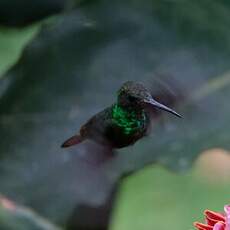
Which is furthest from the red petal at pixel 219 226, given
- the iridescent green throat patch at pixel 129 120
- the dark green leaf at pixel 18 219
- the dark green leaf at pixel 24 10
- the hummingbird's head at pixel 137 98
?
the dark green leaf at pixel 24 10

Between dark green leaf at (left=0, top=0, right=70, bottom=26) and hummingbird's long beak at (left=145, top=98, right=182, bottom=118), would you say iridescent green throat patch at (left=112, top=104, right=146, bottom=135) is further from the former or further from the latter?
dark green leaf at (left=0, top=0, right=70, bottom=26)

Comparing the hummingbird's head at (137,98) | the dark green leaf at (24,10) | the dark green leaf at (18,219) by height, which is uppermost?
the hummingbird's head at (137,98)

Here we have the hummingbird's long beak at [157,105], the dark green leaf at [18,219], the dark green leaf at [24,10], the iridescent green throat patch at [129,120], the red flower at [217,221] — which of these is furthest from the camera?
the dark green leaf at [24,10]

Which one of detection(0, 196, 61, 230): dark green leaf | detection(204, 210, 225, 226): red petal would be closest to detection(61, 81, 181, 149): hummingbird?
detection(204, 210, 225, 226): red petal

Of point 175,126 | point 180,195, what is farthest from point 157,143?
point 180,195

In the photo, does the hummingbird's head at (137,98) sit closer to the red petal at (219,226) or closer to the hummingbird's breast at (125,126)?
the hummingbird's breast at (125,126)

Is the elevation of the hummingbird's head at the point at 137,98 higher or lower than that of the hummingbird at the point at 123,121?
higher

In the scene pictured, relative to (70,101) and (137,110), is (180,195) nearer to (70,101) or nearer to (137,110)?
(70,101)
